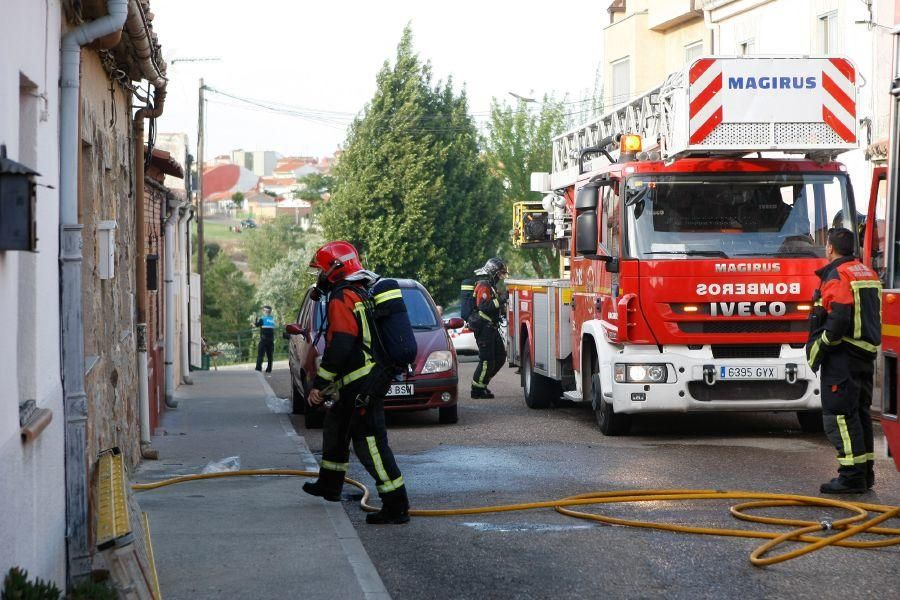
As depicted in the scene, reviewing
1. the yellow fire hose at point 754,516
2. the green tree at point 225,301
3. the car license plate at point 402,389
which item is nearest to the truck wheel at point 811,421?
the car license plate at point 402,389

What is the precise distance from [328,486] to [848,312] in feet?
12.2

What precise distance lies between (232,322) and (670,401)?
57.0m

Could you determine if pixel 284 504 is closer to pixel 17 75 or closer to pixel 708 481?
pixel 708 481

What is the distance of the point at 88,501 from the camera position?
6.72m

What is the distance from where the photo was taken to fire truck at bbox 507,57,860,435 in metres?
11.4

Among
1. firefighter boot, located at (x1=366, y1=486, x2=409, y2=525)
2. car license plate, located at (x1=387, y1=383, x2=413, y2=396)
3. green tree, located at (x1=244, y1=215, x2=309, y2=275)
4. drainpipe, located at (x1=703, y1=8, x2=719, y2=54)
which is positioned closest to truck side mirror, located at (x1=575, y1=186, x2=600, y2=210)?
car license plate, located at (x1=387, y1=383, x2=413, y2=396)

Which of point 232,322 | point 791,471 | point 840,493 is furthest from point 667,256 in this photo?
point 232,322

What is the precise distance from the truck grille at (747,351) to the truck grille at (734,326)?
0.16m

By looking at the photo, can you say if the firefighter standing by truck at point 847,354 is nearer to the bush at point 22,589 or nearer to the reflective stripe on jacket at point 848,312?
the reflective stripe on jacket at point 848,312

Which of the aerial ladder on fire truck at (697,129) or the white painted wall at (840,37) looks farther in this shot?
the white painted wall at (840,37)

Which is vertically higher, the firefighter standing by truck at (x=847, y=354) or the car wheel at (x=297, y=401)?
the firefighter standing by truck at (x=847, y=354)

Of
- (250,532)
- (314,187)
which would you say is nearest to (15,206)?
(250,532)

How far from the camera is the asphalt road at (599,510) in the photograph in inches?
257

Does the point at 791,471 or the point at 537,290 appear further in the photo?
the point at 537,290
